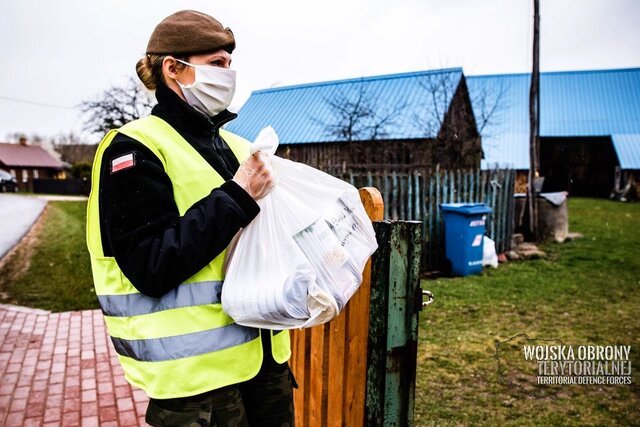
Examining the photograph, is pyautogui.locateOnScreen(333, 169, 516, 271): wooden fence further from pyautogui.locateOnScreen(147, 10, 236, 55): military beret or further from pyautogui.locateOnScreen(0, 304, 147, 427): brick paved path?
pyautogui.locateOnScreen(147, 10, 236, 55): military beret

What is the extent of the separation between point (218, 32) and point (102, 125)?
18.5 meters

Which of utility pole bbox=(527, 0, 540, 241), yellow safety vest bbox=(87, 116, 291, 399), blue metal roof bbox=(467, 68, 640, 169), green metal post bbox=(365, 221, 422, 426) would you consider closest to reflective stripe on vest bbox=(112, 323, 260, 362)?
yellow safety vest bbox=(87, 116, 291, 399)

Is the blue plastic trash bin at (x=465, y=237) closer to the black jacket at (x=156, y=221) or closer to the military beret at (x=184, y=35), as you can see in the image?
the military beret at (x=184, y=35)

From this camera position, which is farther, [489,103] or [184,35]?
[489,103]

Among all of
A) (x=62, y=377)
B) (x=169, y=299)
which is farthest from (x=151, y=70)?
(x=62, y=377)

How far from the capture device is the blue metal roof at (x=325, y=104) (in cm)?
1513

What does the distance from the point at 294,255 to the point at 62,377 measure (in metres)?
3.44

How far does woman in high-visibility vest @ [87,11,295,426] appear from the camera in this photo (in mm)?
1278

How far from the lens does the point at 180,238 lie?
1.26 m

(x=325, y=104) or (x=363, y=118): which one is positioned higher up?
(x=325, y=104)

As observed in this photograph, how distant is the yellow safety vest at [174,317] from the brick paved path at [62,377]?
2160 millimetres

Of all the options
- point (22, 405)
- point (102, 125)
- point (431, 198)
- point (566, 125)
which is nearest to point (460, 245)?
point (431, 198)

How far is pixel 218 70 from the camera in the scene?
1598 millimetres

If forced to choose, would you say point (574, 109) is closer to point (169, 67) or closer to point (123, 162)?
Answer: point (169, 67)
